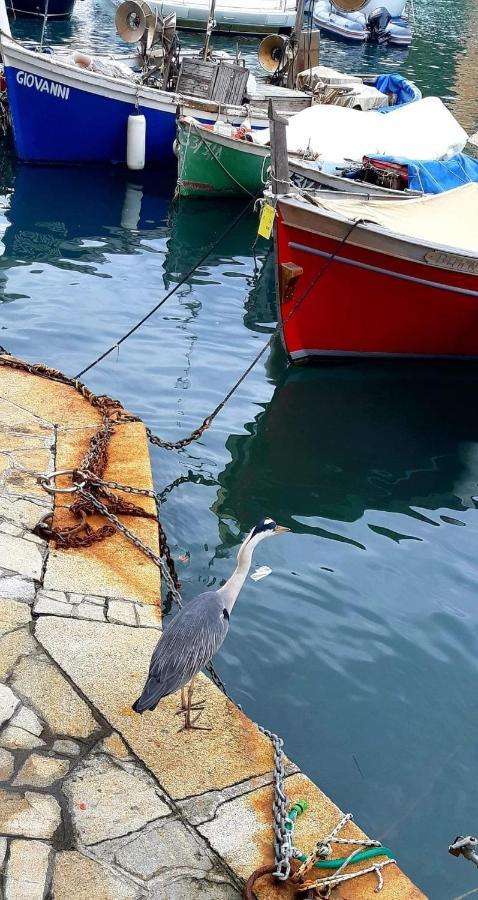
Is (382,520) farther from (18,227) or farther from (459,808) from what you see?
(18,227)

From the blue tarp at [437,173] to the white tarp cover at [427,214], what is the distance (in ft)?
7.70

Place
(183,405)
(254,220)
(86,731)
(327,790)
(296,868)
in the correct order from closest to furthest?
1. (296,868)
2. (86,731)
3. (327,790)
4. (183,405)
5. (254,220)

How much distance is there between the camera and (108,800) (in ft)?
12.7

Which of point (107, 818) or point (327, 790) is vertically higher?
point (107, 818)

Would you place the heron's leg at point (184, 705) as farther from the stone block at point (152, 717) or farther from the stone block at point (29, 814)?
the stone block at point (29, 814)

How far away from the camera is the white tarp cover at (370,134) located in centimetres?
1590

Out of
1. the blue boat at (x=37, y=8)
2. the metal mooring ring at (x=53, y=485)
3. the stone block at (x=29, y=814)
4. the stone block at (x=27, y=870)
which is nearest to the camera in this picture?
the stone block at (x=27, y=870)

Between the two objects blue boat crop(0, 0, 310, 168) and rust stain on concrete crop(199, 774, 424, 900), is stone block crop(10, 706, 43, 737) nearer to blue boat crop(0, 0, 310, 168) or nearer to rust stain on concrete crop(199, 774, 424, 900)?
rust stain on concrete crop(199, 774, 424, 900)

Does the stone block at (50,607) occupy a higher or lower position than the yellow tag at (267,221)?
lower

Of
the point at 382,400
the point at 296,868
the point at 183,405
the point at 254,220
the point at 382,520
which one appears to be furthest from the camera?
the point at 254,220

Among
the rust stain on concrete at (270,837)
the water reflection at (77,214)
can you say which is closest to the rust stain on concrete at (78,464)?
the rust stain on concrete at (270,837)

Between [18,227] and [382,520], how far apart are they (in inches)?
378

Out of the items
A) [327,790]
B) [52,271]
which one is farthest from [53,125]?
[327,790]

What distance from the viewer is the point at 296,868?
373 cm
